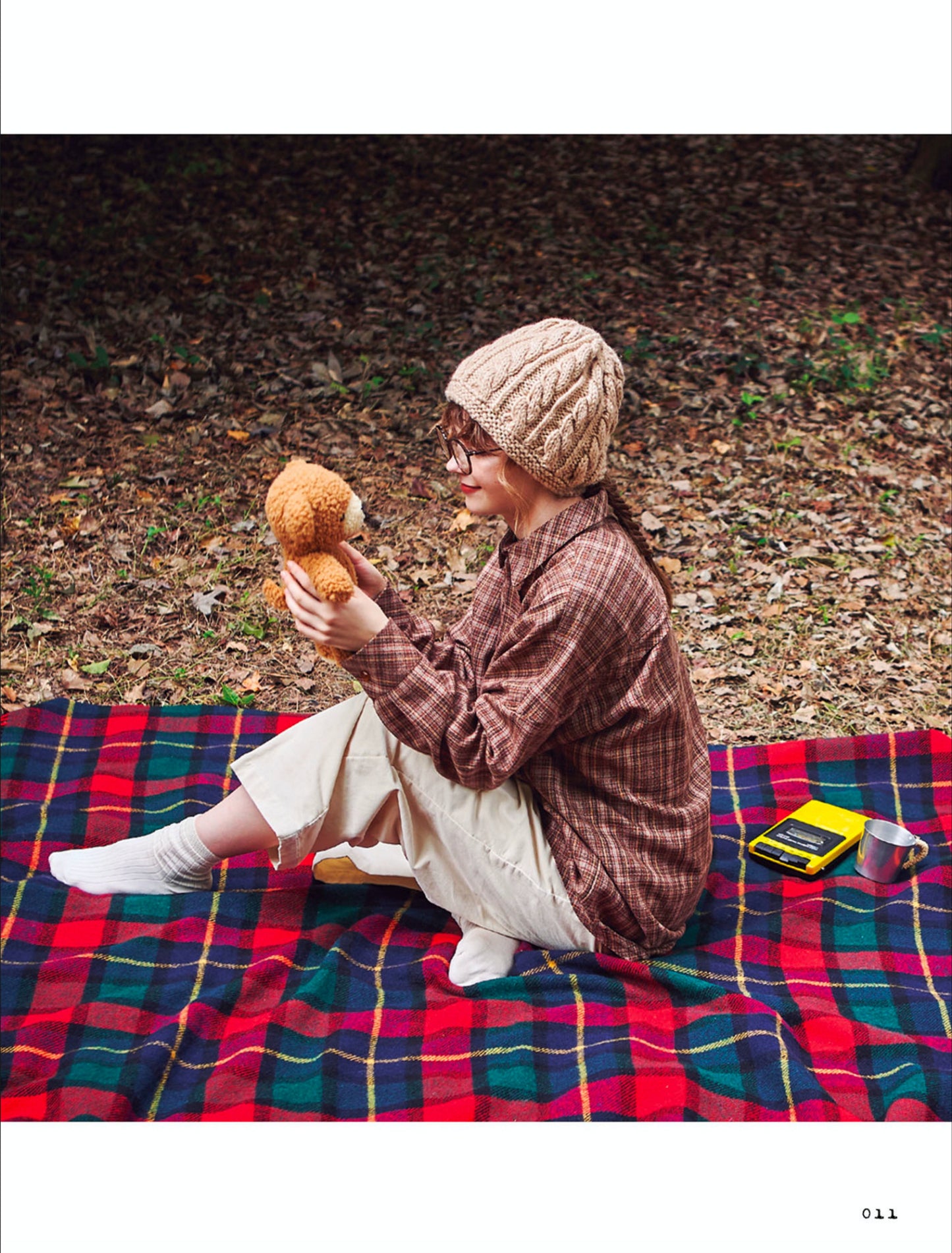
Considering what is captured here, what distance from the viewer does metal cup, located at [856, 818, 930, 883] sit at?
307cm

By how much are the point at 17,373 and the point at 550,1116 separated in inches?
215

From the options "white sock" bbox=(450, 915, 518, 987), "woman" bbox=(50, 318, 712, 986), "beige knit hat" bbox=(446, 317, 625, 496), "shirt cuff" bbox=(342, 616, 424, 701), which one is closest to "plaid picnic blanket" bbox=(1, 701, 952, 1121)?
"white sock" bbox=(450, 915, 518, 987)

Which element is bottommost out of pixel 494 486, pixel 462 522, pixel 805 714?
pixel 805 714

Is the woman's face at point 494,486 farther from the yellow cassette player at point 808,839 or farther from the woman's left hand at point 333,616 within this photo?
the yellow cassette player at point 808,839

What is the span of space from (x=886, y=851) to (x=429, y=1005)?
1.32m

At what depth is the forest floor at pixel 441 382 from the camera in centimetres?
454

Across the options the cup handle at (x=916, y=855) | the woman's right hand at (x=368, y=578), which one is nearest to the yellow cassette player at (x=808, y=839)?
the cup handle at (x=916, y=855)

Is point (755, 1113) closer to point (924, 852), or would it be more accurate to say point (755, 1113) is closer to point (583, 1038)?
point (583, 1038)

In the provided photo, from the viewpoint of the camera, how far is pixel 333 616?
7.52ft

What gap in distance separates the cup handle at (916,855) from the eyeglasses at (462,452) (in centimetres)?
162

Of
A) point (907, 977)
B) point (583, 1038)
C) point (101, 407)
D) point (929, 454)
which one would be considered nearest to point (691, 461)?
point (929, 454)

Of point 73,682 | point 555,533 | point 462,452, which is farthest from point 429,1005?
Answer: point 73,682

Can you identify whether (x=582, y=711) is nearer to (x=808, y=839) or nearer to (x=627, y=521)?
(x=627, y=521)

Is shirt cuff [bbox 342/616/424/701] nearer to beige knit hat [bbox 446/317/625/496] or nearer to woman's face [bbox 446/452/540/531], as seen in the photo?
woman's face [bbox 446/452/540/531]
